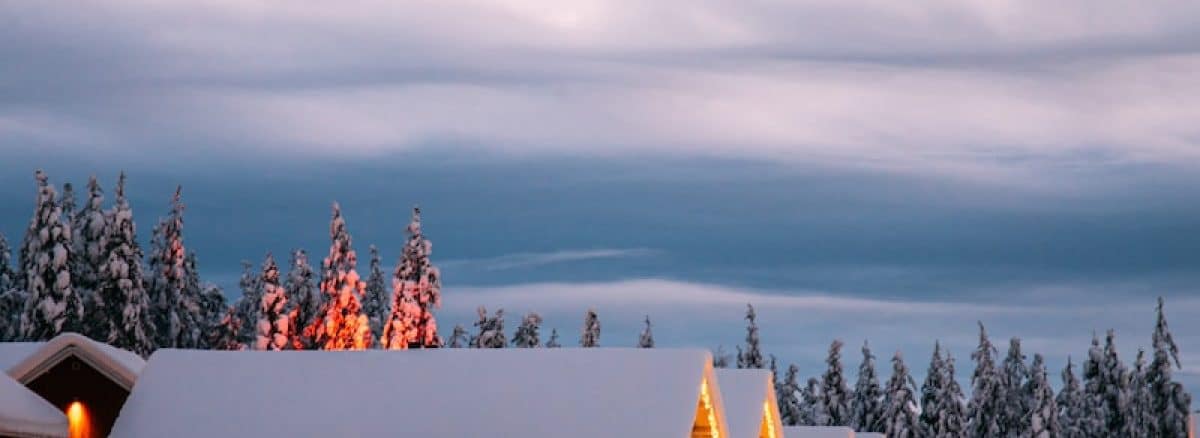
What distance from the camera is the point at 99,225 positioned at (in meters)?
86.1

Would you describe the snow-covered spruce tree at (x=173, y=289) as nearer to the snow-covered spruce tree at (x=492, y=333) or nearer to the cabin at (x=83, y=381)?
the snow-covered spruce tree at (x=492, y=333)

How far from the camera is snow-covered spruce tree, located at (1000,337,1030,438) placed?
115 metres

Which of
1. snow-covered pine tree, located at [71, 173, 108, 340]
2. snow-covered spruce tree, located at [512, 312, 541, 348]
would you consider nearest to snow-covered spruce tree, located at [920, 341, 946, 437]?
snow-covered spruce tree, located at [512, 312, 541, 348]

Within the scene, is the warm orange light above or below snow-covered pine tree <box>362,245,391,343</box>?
below

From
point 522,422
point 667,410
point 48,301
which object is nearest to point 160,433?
point 522,422

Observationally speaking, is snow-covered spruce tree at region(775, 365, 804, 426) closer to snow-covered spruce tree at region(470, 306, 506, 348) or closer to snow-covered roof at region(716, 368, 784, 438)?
snow-covered spruce tree at region(470, 306, 506, 348)

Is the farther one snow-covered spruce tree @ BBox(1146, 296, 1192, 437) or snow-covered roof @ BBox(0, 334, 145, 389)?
snow-covered spruce tree @ BBox(1146, 296, 1192, 437)

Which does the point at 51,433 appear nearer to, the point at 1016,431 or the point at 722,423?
the point at 722,423

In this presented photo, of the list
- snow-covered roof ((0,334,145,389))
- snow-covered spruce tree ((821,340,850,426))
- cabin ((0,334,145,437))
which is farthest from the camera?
snow-covered spruce tree ((821,340,850,426))

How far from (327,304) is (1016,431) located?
43.8 m

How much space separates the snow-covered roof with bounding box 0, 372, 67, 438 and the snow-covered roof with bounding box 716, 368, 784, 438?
17.6 m

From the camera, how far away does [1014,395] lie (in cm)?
11850

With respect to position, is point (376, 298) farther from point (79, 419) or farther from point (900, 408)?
point (79, 419)

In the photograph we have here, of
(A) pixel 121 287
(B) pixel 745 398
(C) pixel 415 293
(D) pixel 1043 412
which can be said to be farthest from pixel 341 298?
(B) pixel 745 398
